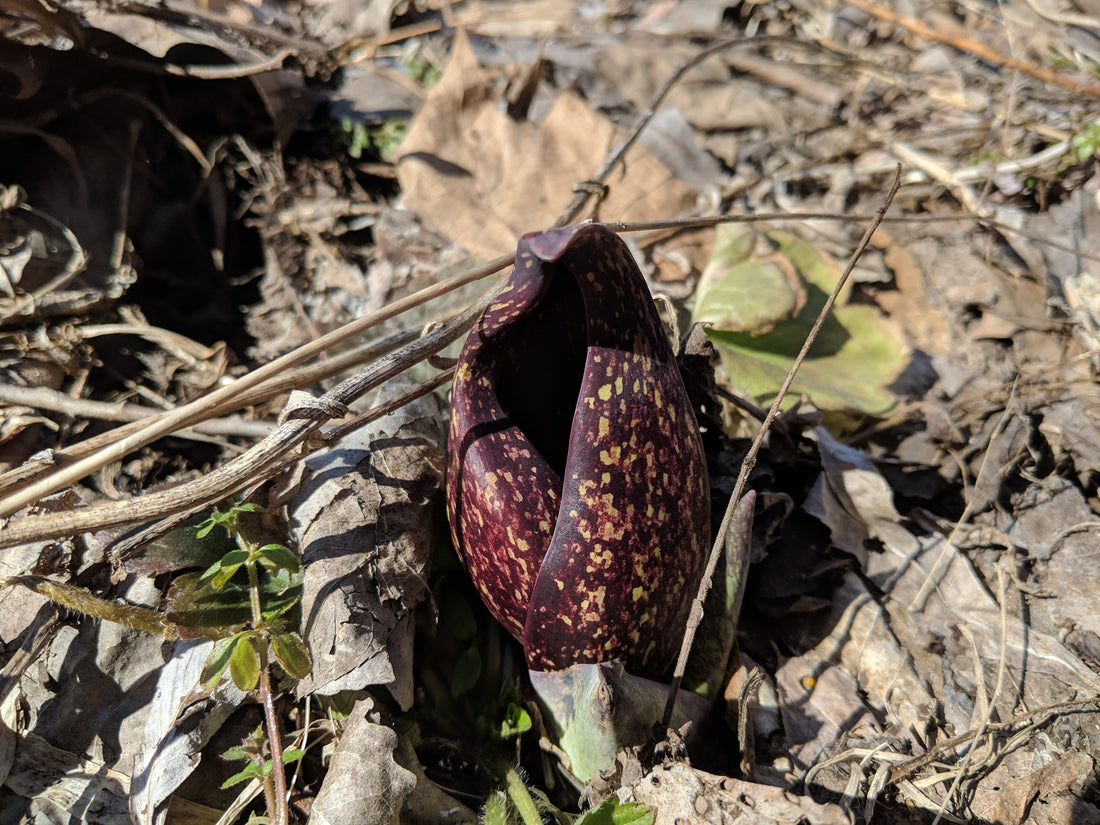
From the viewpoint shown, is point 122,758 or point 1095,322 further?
point 1095,322

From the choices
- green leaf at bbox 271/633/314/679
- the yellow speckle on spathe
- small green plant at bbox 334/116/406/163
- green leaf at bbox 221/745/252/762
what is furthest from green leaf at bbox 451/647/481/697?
small green plant at bbox 334/116/406/163

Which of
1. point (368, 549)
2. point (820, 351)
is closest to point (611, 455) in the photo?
point (368, 549)

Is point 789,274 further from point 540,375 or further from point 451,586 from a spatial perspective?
point 451,586

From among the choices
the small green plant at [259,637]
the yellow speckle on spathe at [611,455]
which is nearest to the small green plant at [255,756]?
the small green plant at [259,637]

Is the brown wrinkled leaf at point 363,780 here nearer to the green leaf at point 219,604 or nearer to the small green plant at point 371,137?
the green leaf at point 219,604

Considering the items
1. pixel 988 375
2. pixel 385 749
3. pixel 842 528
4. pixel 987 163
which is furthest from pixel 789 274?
pixel 385 749
